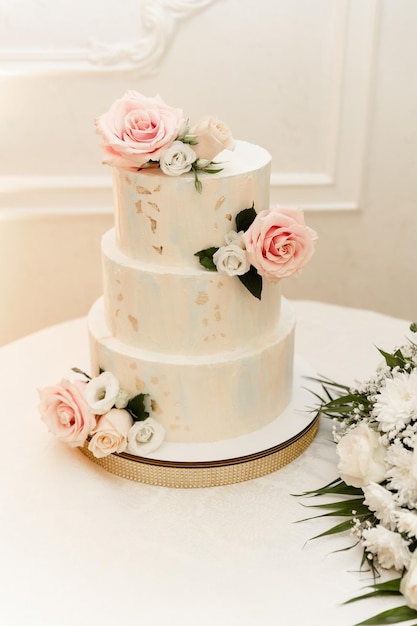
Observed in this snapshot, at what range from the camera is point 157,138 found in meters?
1.36

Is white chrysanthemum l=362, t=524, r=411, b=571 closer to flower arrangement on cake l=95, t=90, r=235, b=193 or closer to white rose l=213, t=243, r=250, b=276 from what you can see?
white rose l=213, t=243, r=250, b=276

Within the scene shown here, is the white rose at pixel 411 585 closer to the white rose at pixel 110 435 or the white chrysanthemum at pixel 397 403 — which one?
the white chrysanthemum at pixel 397 403

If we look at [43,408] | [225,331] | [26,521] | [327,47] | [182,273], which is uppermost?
[327,47]

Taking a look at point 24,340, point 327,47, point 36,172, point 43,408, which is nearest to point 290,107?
point 327,47

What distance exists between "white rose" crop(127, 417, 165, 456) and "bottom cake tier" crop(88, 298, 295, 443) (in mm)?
30

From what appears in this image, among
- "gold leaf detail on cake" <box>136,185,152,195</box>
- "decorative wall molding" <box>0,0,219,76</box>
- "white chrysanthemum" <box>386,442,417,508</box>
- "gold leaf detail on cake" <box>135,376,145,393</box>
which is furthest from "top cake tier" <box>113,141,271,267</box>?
"decorative wall molding" <box>0,0,219,76</box>

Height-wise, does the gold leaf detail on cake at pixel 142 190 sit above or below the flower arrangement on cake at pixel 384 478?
above

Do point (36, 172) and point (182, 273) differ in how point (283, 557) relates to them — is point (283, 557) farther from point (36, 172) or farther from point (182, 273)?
point (36, 172)

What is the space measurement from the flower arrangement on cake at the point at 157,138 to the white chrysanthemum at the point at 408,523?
672 mm

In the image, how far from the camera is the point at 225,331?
1.50 m

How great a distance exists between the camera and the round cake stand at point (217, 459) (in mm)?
1481

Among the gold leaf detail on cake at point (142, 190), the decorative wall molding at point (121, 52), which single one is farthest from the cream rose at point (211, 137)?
the decorative wall molding at point (121, 52)

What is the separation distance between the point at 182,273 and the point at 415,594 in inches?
27.2

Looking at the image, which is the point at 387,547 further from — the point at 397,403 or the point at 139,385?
the point at 139,385
